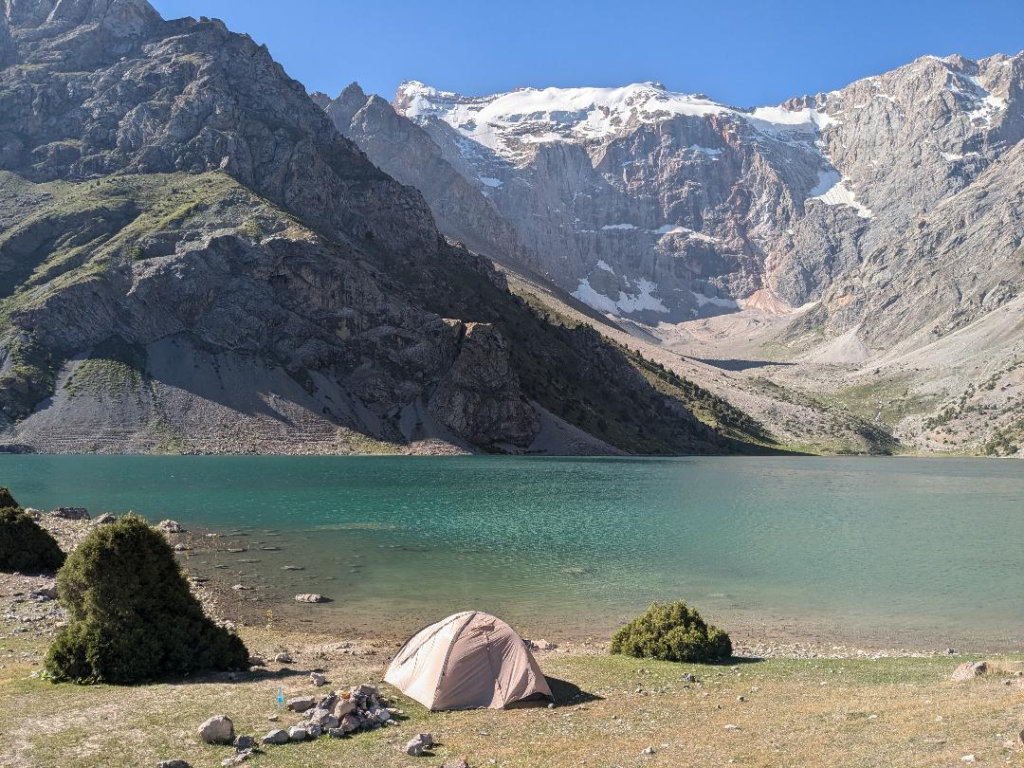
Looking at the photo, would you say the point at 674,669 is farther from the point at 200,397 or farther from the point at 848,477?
the point at 200,397

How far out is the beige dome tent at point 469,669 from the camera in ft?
74.0

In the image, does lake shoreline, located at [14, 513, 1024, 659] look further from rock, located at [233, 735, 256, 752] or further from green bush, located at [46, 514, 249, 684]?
rock, located at [233, 735, 256, 752]

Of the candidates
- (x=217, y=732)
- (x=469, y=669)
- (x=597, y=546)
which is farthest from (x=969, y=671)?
(x=597, y=546)

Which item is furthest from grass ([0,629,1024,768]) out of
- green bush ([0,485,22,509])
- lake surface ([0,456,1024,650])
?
green bush ([0,485,22,509])

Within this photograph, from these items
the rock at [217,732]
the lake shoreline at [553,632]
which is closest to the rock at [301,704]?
the rock at [217,732]

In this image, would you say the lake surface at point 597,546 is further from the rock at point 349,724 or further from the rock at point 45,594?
the rock at point 349,724

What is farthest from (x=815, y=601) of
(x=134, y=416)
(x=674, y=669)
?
(x=134, y=416)

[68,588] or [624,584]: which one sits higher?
[68,588]

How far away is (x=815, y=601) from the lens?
140 ft

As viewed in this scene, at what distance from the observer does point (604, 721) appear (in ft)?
66.8

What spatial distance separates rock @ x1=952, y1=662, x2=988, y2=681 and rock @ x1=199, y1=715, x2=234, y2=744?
20431mm

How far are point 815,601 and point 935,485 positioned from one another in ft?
347

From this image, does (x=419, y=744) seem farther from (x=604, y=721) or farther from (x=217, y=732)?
(x=604, y=721)

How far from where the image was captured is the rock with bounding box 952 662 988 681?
23.4 meters
